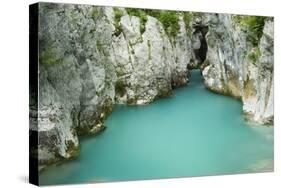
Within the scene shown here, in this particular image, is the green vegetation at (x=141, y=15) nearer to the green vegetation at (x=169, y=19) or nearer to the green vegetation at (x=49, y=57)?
the green vegetation at (x=169, y=19)

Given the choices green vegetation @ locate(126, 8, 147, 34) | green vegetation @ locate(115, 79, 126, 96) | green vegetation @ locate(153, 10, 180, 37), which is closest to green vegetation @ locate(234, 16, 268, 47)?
green vegetation @ locate(153, 10, 180, 37)

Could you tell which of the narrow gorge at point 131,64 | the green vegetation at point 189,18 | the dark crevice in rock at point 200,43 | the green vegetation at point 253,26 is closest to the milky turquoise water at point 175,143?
the narrow gorge at point 131,64

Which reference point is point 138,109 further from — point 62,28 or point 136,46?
point 62,28

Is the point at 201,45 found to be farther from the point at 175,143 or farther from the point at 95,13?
the point at 95,13

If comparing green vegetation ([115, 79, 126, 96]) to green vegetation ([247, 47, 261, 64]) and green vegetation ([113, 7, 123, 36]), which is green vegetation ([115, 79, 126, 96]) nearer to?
green vegetation ([113, 7, 123, 36])

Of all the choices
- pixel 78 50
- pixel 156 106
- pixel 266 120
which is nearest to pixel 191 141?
pixel 156 106

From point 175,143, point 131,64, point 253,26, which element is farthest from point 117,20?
point 253,26
